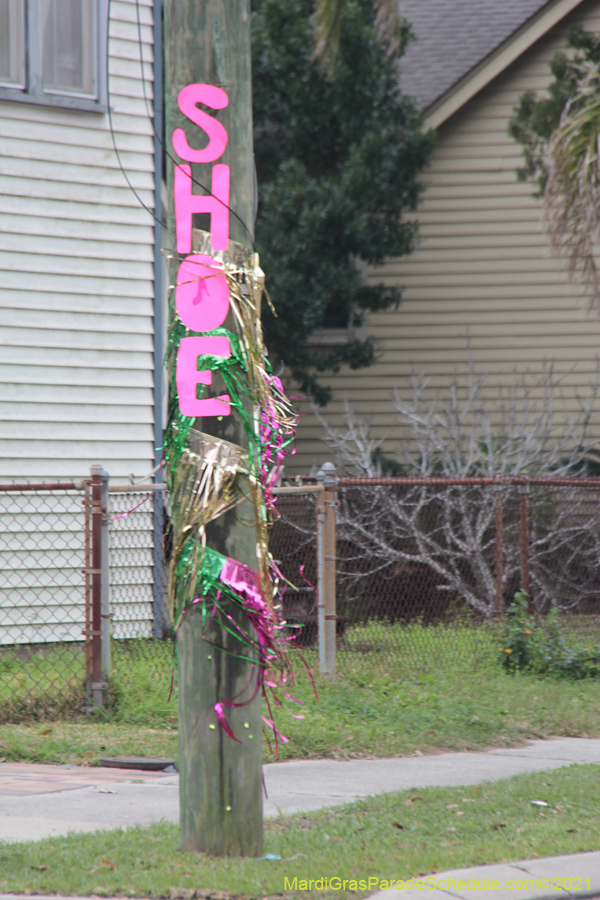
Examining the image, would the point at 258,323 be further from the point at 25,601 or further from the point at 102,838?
the point at 25,601

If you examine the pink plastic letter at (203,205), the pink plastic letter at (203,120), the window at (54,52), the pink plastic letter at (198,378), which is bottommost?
the pink plastic letter at (198,378)

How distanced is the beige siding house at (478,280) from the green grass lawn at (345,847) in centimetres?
865

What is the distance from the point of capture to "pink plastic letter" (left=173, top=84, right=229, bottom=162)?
3.86 m

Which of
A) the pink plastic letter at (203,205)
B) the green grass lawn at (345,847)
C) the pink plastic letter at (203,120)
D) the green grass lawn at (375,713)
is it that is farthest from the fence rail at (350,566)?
the pink plastic letter at (203,120)

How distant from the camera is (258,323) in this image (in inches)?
158

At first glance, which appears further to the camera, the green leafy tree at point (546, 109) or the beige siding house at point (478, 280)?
the beige siding house at point (478, 280)

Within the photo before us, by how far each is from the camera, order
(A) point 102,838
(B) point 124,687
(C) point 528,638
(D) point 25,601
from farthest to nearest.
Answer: (D) point 25,601
(C) point 528,638
(B) point 124,687
(A) point 102,838

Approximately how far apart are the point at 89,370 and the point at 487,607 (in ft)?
14.2

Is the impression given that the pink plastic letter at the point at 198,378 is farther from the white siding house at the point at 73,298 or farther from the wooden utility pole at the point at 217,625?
the white siding house at the point at 73,298

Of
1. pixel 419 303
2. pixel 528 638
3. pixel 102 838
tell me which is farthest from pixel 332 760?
pixel 419 303

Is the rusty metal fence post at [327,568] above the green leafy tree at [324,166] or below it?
below

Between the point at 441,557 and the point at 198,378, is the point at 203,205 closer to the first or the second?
the point at 198,378

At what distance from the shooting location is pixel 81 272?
954 cm

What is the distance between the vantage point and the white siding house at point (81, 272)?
30.3ft
